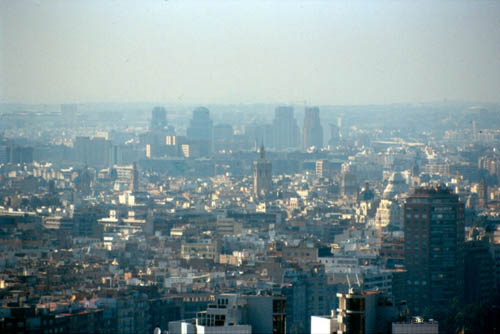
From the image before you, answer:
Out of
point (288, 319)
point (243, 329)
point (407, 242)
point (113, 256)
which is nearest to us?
point (243, 329)

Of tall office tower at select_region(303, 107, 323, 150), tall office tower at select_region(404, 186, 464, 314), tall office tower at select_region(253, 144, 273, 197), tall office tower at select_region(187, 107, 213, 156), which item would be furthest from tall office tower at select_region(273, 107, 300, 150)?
tall office tower at select_region(404, 186, 464, 314)

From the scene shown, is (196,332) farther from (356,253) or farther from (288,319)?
(356,253)

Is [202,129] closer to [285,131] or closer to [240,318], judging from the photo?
[285,131]

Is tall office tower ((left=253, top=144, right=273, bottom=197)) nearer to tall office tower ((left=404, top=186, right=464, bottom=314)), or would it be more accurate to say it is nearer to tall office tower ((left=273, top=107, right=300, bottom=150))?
tall office tower ((left=273, top=107, right=300, bottom=150))

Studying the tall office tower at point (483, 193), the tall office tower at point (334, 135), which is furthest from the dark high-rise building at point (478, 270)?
the tall office tower at point (334, 135)

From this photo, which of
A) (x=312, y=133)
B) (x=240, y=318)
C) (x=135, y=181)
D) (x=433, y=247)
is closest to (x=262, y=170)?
(x=312, y=133)

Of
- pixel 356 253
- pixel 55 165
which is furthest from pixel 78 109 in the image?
pixel 356 253
